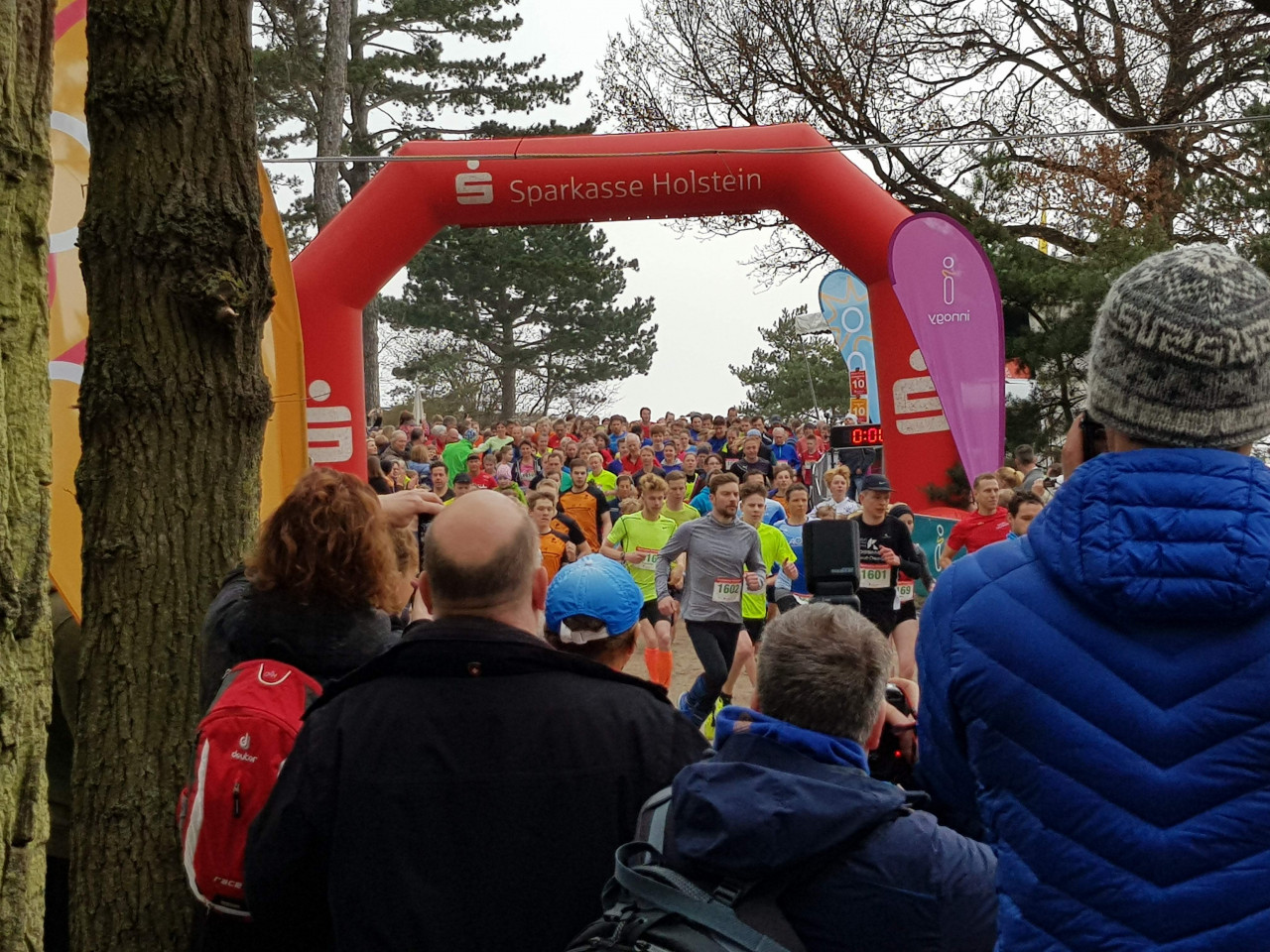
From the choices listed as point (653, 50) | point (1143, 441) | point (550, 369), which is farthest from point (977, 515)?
point (550, 369)

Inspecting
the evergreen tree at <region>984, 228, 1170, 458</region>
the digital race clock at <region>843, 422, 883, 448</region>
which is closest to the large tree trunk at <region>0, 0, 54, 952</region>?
the digital race clock at <region>843, 422, 883, 448</region>

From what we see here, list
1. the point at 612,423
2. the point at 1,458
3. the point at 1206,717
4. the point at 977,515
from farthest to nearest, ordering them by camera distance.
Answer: the point at 612,423, the point at 977,515, the point at 1,458, the point at 1206,717

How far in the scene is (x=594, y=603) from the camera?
2.81 metres

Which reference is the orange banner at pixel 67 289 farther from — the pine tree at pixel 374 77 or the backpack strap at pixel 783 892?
the pine tree at pixel 374 77

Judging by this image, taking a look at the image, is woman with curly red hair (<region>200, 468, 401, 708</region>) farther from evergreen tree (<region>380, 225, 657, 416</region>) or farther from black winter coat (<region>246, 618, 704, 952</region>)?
evergreen tree (<region>380, 225, 657, 416</region>)

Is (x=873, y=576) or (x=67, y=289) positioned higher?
(x=67, y=289)

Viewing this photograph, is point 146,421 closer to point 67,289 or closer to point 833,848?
point 833,848

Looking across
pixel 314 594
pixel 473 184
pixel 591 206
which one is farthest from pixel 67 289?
pixel 591 206

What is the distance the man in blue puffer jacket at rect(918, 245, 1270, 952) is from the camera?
1355 mm

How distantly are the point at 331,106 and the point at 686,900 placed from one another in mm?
21046

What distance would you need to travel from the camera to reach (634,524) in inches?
395

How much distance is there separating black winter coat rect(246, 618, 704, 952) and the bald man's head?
8cm

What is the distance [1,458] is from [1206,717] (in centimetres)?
167

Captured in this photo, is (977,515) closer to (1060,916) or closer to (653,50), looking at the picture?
(1060,916)
